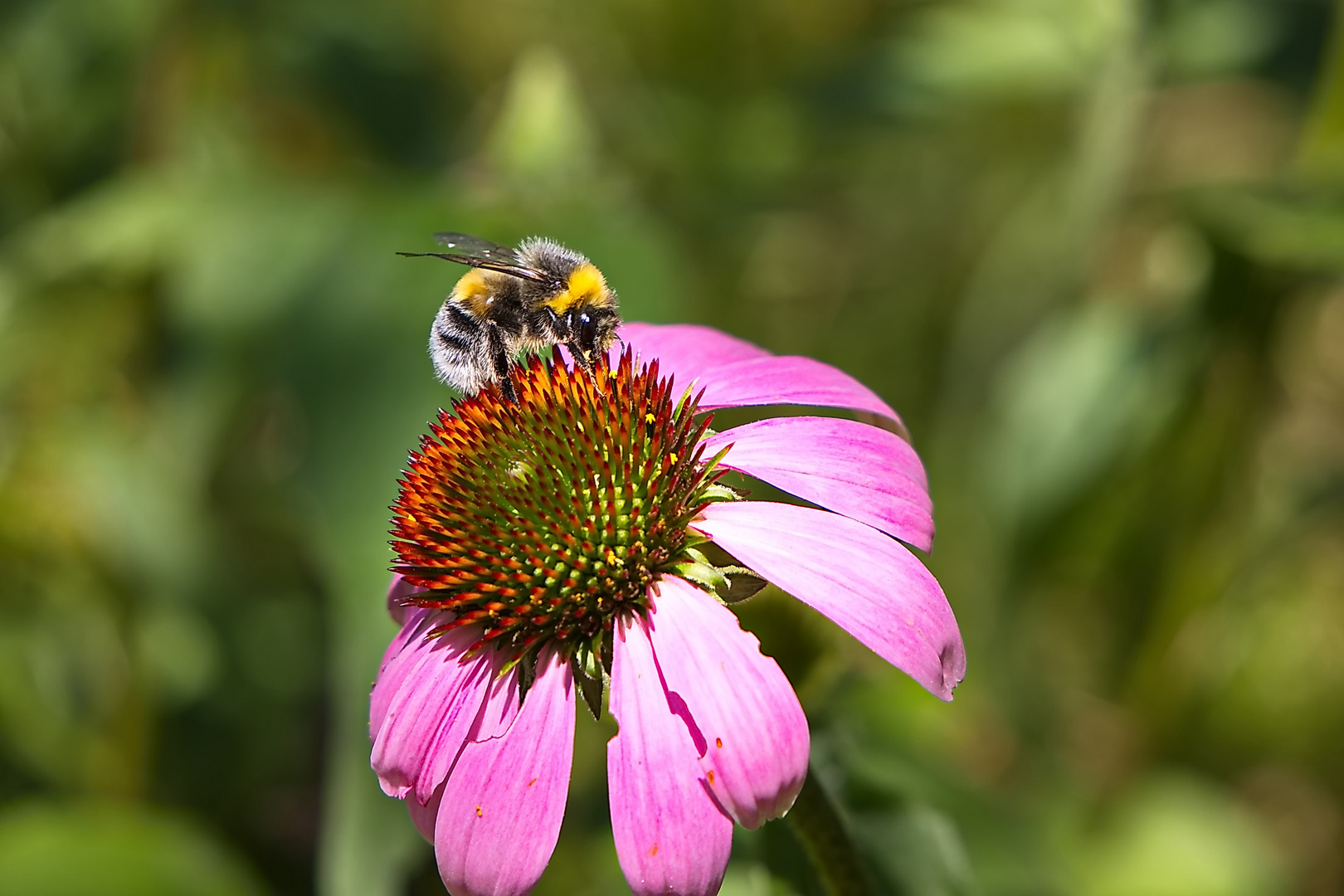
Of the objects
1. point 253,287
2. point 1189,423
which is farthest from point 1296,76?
point 253,287

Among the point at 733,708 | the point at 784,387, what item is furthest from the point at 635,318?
the point at 733,708

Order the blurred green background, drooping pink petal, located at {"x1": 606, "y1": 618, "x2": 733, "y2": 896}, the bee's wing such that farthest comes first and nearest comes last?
the blurred green background → the bee's wing → drooping pink petal, located at {"x1": 606, "y1": 618, "x2": 733, "y2": 896}

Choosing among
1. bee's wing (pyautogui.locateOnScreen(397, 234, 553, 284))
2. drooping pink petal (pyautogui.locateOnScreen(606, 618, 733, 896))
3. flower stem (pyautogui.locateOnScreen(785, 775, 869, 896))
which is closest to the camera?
drooping pink petal (pyautogui.locateOnScreen(606, 618, 733, 896))

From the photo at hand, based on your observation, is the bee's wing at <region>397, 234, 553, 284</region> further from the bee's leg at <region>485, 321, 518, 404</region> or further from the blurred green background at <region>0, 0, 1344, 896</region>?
the blurred green background at <region>0, 0, 1344, 896</region>

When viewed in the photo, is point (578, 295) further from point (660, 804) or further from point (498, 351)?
point (660, 804)

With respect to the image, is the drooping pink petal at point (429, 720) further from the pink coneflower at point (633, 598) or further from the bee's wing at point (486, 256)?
the bee's wing at point (486, 256)

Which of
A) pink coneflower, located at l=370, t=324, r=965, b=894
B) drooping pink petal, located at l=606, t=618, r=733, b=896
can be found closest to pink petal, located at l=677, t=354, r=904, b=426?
pink coneflower, located at l=370, t=324, r=965, b=894

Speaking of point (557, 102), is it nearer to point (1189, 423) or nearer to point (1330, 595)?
point (1189, 423)
